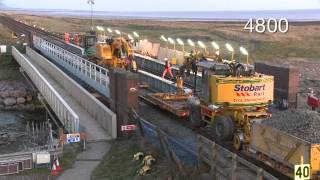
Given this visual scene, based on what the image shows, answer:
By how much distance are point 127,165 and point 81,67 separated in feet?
53.9

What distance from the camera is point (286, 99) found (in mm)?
24484

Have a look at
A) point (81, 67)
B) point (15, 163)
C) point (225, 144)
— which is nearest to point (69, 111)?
point (15, 163)

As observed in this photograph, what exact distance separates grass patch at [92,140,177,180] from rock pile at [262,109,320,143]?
10.1 ft

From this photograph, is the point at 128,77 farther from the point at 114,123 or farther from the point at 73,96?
the point at 73,96

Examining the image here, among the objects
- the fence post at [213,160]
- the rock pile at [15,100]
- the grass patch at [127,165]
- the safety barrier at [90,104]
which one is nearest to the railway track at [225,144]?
the fence post at [213,160]

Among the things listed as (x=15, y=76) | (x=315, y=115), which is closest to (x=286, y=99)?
(x=315, y=115)

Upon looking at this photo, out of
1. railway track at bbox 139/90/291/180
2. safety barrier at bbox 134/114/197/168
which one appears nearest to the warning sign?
safety barrier at bbox 134/114/197/168

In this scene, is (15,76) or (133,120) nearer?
(133,120)

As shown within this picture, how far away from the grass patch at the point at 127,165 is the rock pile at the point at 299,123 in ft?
10.1

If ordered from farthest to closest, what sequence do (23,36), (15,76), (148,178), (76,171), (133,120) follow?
(23,36) → (15,76) → (133,120) → (76,171) → (148,178)

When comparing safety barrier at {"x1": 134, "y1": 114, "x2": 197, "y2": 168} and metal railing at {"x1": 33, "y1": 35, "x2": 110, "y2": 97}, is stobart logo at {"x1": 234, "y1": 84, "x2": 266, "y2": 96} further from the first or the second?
metal railing at {"x1": 33, "y1": 35, "x2": 110, "y2": 97}

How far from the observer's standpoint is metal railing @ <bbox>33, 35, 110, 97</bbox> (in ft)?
89.1

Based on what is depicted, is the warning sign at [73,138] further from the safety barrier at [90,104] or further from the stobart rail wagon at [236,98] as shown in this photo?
the stobart rail wagon at [236,98]

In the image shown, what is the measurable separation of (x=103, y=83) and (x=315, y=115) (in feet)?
47.8
